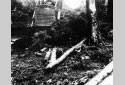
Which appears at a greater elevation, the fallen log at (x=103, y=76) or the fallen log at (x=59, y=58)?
the fallen log at (x=59, y=58)

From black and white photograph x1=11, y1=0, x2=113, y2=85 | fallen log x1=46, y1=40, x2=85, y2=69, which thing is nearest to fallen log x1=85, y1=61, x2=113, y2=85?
black and white photograph x1=11, y1=0, x2=113, y2=85

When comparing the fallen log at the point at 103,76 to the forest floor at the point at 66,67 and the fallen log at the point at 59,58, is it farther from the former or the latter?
the fallen log at the point at 59,58

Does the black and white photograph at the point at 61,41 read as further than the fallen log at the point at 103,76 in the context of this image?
Yes

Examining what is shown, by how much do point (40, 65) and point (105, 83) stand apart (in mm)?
943

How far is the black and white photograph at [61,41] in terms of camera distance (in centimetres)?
336

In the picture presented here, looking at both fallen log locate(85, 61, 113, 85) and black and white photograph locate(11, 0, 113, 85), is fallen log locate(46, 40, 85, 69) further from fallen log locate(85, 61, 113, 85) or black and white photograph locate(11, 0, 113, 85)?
fallen log locate(85, 61, 113, 85)

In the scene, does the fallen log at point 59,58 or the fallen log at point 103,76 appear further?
the fallen log at point 59,58

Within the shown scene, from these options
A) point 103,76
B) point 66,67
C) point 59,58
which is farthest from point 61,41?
point 103,76

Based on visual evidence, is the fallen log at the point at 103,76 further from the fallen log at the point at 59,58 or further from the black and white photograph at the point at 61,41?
the fallen log at the point at 59,58

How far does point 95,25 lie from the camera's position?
3420 millimetres

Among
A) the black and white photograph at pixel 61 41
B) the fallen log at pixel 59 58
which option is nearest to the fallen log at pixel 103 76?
the black and white photograph at pixel 61 41

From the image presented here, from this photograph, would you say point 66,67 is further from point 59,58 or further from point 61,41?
point 61,41

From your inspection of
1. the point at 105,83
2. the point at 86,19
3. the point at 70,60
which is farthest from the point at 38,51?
the point at 105,83

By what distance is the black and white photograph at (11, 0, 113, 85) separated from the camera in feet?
11.0
